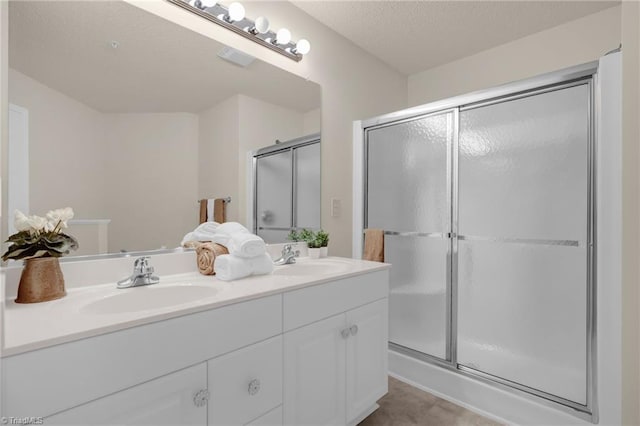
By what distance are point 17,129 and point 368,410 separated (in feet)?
6.09

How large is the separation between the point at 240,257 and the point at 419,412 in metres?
1.34

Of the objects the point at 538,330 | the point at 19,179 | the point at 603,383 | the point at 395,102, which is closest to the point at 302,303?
the point at 19,179

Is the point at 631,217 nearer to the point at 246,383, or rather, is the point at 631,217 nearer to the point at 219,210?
the point at 246,383

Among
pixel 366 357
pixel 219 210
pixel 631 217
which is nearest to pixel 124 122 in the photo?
pixel 219 210

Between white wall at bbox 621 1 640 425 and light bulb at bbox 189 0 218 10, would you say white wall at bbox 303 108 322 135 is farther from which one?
white wall at bbox 621 1 640 425

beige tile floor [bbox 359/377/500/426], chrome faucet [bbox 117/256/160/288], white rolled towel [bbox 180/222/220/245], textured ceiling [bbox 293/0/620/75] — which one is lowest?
beige tile floor [bbox 359/377/500/426]

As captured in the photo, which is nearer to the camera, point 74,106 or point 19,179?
point 19,179

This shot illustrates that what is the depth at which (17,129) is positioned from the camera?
1.08m

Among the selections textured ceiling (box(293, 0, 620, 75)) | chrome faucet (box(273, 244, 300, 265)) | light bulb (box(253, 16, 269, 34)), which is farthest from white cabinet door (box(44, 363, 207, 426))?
textured ceiling (box(293, 0, 620, 75))

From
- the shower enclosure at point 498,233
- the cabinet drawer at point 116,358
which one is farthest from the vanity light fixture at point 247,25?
the cabinet drawer at point 116,358

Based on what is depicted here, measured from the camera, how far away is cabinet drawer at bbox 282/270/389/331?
3.98ft

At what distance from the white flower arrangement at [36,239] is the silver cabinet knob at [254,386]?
739 millimetres

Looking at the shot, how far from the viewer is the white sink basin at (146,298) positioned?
3.45 ft

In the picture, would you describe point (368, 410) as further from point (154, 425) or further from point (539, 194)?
point (539, 194)
